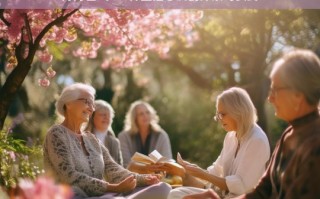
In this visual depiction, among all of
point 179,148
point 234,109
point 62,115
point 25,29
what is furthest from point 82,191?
point 179,148

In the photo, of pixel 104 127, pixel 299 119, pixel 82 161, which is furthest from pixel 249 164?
pixel 104 127

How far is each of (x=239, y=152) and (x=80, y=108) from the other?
4.38 ft

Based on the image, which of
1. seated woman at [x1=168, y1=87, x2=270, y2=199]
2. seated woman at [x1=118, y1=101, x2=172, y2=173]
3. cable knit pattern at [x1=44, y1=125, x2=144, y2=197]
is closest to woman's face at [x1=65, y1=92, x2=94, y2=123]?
cable knit pattern at [x1=44, y1=125, x2=144, y2=197]

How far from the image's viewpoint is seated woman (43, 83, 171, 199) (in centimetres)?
551

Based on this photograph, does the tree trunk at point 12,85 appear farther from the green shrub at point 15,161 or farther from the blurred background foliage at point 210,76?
the blurred background foliage at point 210,76

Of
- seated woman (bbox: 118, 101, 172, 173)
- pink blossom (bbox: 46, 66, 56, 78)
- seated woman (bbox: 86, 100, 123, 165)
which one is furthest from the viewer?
seated woman (bbox: 118, 101, 172, 173)

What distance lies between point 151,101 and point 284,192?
623 inches

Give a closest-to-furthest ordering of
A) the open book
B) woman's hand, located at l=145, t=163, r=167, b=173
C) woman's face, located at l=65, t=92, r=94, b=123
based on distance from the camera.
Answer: woman's face, located at l=65, t=92, r=94, b=123 < the open book < woman's hand, located at l=145, t=163, r=167, b=173

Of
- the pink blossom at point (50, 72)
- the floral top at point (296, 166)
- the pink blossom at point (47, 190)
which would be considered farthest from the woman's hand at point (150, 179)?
the pink blossom at point (47, 190)

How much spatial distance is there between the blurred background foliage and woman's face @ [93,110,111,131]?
1390mm

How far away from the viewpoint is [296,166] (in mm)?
3438

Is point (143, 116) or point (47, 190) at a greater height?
point (47, 190)

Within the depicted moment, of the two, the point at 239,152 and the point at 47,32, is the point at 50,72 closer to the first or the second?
the point at 47,32

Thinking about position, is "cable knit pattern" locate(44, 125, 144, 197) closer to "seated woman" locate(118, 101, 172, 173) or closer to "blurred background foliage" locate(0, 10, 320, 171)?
"seated woman" locate(118, 101, 172, 173)
